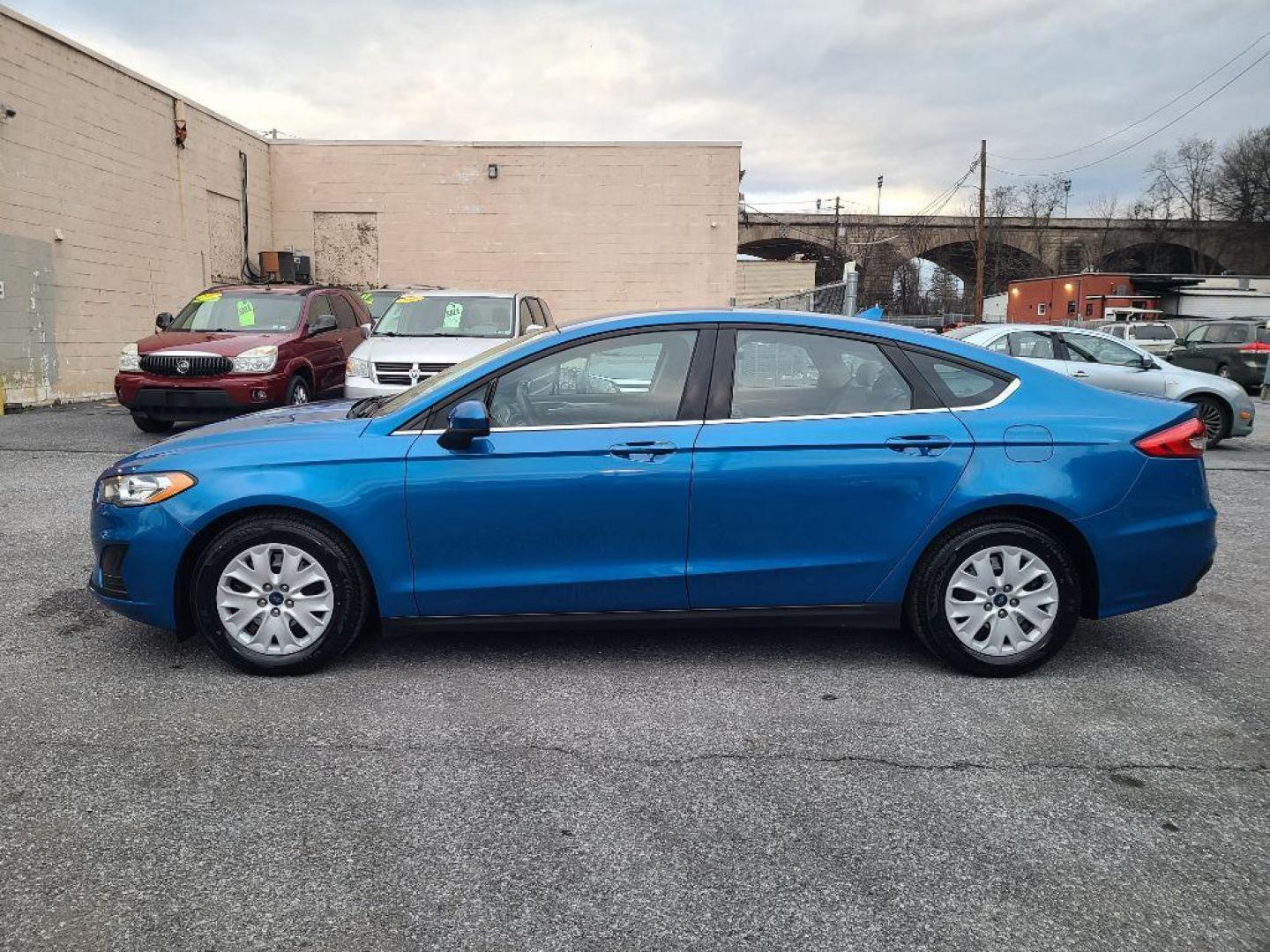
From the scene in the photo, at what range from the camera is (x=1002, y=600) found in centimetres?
398

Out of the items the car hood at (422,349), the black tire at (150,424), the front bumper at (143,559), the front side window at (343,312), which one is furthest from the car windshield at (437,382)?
the front side window at (343,312)

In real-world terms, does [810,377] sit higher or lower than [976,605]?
higher

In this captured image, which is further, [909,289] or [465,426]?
[909,289]

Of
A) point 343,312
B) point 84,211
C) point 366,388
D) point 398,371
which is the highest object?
point 84,211

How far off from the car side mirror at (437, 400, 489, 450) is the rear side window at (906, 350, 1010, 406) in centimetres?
Answer: 186

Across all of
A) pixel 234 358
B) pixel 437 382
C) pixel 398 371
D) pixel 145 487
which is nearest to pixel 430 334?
pixel 398 371

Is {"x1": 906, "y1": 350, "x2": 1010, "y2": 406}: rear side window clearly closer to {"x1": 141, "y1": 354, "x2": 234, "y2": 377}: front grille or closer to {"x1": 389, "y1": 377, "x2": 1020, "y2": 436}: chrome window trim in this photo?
{"x1": 389, "y1": 377, "x2": 1020, "y2": 436}: chrome window trim

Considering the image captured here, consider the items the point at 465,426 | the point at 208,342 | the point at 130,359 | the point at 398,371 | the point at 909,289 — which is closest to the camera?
the point at 465,426

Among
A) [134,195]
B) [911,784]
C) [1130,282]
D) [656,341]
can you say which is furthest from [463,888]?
[1130,282]

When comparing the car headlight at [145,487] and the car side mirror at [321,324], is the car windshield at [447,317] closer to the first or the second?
the car side mirror at [321,324]

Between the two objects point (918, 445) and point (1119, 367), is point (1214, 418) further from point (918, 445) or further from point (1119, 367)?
point (918, 445)

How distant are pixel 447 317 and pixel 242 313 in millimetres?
2774

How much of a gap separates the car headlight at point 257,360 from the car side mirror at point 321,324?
35.6 inches

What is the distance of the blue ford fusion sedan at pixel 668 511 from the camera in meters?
3.89
